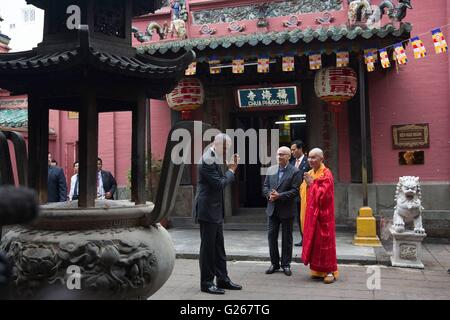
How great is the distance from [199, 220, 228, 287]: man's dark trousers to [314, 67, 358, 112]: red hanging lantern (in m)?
4.62

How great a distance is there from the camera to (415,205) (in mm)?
6934

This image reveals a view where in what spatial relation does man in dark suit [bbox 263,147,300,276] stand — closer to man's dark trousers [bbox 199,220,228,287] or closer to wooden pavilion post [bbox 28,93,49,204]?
man's dark trousers [bbox 199,220,228,287]

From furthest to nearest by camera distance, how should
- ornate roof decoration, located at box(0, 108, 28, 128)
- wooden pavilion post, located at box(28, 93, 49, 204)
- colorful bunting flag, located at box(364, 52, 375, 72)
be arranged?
ornate roof decoration, located at box(0, 108, 28, 128) < colorful bunting flag, located at box(364, 52, 375, 72) < wooden pavilion post, located at box(28, 93, 49, 204)

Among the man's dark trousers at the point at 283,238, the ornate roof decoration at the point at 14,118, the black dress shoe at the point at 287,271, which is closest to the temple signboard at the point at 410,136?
the man's dark trousers at the point at 283,238

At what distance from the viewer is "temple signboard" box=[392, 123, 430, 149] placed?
9508 millimetres

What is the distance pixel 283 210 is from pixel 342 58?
3.71 m

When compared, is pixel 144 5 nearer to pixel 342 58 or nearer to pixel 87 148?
pixel 87 148

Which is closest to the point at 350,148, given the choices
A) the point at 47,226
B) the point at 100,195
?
the point at 100,195

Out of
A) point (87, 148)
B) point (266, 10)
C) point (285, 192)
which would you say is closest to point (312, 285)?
point (285, 192)

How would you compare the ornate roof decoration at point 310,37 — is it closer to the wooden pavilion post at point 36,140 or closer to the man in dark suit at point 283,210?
the man in dark suit at point 283,210

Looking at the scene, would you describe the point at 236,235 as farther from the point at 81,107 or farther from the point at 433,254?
the point at 81,107

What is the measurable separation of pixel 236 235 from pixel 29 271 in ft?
22.1

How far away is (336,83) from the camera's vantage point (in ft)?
29.4

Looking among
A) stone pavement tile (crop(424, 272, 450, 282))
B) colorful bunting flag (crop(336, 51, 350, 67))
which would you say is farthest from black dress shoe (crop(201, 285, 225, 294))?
colorful bunting flag (crop(336, 51, 350, 67))
